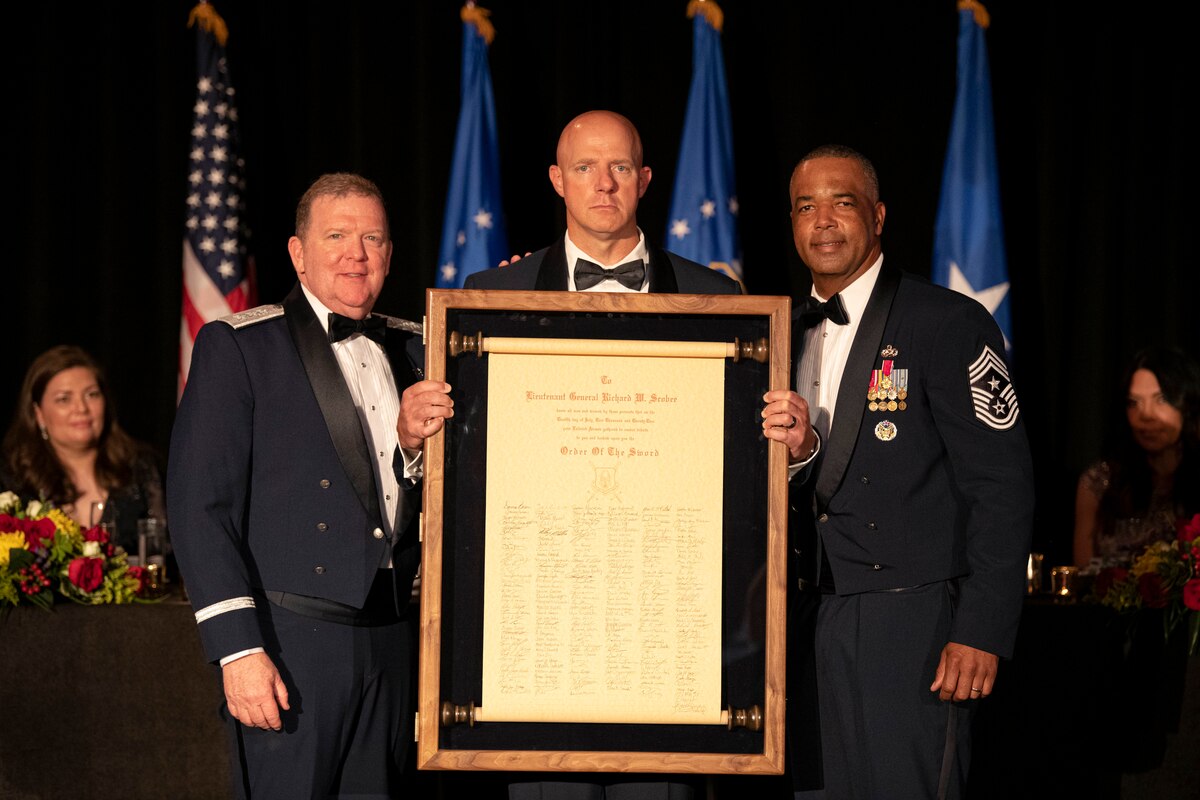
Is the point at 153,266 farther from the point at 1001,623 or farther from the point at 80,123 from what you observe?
the point at 1001,623

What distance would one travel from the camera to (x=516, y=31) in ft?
20.6

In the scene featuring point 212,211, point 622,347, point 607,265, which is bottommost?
point 622,347

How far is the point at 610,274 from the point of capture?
320cm

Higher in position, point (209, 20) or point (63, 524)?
point (209, 20)

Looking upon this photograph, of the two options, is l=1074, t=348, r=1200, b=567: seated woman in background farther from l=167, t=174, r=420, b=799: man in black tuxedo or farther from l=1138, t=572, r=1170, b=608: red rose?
l=167, t=174, r=420, b=799: man in black tuxedo

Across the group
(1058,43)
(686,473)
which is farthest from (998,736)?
(1058,43)

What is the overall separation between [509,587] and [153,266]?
453 cm

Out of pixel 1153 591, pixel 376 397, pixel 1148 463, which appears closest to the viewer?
pixel 376 397

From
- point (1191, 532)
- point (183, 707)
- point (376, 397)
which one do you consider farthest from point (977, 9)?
point (183, 707)

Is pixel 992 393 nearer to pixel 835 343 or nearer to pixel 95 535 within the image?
pixel 835 343

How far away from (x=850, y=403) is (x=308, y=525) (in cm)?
136

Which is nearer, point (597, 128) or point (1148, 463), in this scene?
point (597, 128)

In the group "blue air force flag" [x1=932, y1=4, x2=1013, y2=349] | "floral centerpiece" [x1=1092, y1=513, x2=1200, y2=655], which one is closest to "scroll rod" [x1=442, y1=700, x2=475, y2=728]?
"floral centerpiece" [x1=1092, y1=513, x2=1200, y2=655]

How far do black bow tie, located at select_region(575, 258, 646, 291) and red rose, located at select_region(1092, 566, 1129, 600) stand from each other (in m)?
2.04
